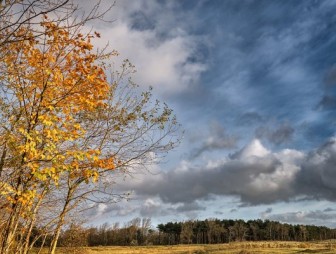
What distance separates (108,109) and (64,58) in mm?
4787

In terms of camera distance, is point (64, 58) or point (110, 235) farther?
point (110, 235)

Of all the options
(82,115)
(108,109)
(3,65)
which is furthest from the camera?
(108,109)

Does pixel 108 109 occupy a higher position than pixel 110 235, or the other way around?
pixel 110 235

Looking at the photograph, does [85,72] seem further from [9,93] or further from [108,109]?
[108,109]

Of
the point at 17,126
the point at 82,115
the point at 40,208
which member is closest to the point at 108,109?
the point at 82,115

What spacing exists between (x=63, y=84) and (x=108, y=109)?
4.97 metres

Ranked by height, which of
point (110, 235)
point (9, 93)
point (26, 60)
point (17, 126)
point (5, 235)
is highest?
point (110, 235)

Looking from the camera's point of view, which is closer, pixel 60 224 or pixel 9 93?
pixel 9 93

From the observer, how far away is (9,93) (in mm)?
10211

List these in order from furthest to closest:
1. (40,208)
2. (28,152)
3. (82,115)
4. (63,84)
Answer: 1. (82,115)
2. (40,208)
3. (63,84)
4. (28,152)

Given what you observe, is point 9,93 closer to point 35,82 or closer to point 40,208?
point 35,82

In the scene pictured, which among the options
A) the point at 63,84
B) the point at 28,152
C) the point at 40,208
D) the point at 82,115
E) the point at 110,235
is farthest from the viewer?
the point at 110,235

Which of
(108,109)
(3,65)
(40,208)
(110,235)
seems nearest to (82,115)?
(108,109)

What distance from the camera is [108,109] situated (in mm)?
14680
